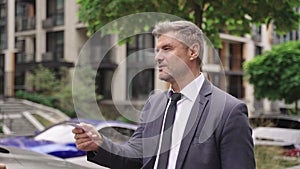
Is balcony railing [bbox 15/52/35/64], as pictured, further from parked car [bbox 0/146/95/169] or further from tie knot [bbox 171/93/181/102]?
tie knot [bbox 171/93/181/102]

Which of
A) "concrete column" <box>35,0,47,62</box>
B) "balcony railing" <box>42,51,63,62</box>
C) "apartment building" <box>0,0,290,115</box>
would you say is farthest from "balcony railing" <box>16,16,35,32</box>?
"balcony railing" <box>42,51,63,62</box>

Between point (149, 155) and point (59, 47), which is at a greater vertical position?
point (59, 47)

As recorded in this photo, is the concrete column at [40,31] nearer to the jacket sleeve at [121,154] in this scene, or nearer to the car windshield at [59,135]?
the car windshield at [59,135]

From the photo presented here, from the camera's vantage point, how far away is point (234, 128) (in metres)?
2.24

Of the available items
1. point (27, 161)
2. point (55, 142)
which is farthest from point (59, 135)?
point (27, 161)

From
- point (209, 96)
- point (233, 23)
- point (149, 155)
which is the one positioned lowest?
point (149, 155)

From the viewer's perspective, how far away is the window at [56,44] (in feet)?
99.9

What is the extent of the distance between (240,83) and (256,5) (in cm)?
2997

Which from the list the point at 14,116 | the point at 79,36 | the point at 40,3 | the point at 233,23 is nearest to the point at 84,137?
the point at 233,23

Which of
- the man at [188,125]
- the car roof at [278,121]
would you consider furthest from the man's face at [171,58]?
the car roof at [278,121]

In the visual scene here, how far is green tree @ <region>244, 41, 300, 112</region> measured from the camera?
14.6m

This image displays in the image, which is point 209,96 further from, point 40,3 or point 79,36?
point 40,3

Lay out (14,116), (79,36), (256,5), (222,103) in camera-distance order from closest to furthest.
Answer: (222,103)
(256,5)
(14,116)
(79,36)

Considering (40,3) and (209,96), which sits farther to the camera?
(40,3)
